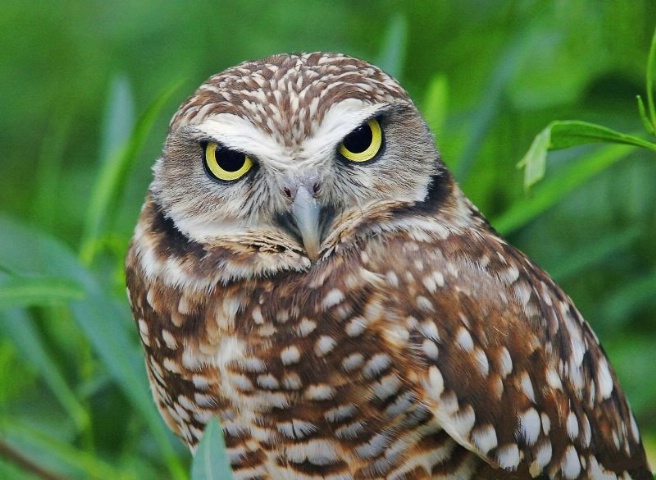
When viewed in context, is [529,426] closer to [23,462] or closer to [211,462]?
[211,462]

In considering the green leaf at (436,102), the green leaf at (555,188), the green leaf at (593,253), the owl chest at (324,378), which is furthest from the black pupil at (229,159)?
the green leaf at (593,253)

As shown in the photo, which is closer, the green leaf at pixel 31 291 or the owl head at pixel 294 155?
the owl head at pixel 294 155

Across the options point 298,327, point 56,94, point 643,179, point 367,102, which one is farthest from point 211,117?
point 56,94

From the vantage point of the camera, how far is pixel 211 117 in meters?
2.36

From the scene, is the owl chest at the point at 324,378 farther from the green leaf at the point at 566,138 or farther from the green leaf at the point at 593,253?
the green leaf at the point at 593,253

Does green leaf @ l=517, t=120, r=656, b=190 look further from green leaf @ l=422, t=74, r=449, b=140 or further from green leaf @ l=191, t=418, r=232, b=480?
green leaf @ l=422, t=74, r=449, b=140

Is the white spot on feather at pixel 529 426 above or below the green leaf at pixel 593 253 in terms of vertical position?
below

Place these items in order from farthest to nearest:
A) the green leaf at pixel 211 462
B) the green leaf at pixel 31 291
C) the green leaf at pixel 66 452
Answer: the green leaf at pixel 66 452 → the green leaf at pixel 31 291 → the green leaf at pixel 211 462

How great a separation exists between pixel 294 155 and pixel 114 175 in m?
0.99

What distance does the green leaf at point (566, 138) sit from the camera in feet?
6.31

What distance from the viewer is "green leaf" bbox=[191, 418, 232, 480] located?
1.77 meters

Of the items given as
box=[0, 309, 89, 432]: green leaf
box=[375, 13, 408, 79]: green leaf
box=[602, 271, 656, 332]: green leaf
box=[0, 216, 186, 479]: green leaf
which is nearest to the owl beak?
box=[0, 216, 186, 479]: green leaf

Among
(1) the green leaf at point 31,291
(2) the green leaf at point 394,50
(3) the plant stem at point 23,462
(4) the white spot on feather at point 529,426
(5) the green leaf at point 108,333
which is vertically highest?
(2) the green leaf at point 394,50

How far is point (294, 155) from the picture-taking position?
2305 mm
